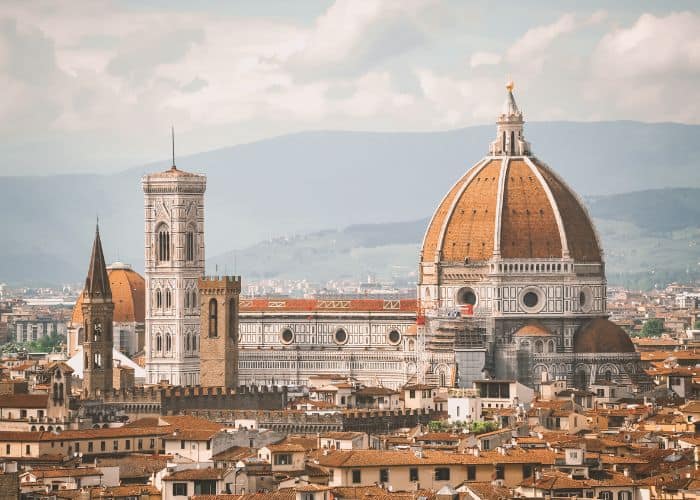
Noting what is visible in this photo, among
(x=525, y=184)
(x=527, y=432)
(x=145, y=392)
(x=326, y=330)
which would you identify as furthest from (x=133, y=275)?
(x=527, y=432)

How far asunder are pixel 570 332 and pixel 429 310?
8.02 metres

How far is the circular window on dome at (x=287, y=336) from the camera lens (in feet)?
520

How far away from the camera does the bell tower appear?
125938mm

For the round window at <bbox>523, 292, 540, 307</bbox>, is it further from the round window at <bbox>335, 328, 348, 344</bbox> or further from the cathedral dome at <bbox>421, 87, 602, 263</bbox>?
the round window at <bbox>335, 328, 348, 344</bbox>

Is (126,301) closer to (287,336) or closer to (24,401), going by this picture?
(287,336)

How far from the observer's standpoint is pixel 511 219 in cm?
14950

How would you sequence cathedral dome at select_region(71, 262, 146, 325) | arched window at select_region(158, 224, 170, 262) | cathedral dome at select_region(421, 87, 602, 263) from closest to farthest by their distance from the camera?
cathedral dome at select_region(421, 87, 602, 263) → arched window at select_region(158, 224, 170, 262) → cathedral dome at select_region(71, 262, 146, 325)

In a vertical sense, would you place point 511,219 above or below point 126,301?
above

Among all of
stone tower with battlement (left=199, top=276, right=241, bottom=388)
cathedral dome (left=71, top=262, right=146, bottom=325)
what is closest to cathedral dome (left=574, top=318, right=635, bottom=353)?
stone tower with battlement (left=199, top=276, right=241, bottom=388)

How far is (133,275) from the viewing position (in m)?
177

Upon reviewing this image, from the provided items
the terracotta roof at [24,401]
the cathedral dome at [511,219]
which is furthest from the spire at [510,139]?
the terracotta roof at [24,401]

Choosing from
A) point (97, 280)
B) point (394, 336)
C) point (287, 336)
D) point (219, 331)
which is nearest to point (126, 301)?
point (287, 336)

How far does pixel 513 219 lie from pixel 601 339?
8927mm

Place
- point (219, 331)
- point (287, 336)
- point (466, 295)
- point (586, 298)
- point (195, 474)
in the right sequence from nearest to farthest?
1. point (195, 474)
2. point (219, 331)
3. point (586, 298)
4. point (466, 295)
5. point (287, 336)
